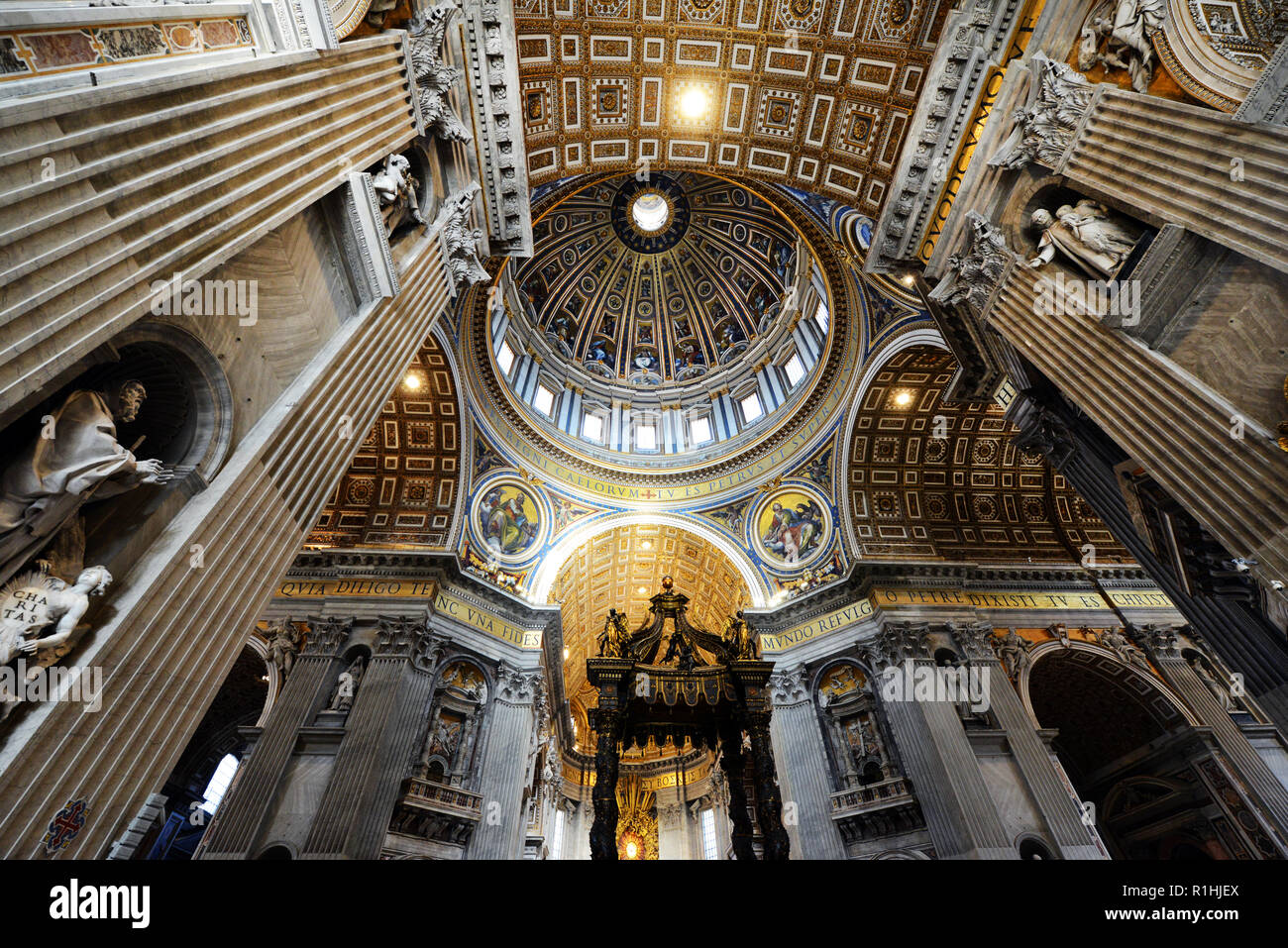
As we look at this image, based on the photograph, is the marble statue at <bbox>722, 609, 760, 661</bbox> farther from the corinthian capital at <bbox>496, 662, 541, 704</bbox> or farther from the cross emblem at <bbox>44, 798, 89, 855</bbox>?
the cross emblem at <bbox>44, 798, 89, 855</bbox>

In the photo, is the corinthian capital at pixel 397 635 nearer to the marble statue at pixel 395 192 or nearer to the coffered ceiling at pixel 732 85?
the marble statue at pixel 395 192

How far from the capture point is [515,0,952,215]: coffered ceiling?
9758 millimetres

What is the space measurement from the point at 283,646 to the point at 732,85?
51.3 feet

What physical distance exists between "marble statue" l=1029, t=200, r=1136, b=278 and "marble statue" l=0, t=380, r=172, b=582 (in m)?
9.51

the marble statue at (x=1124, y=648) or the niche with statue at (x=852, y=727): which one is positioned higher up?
the marble statue at (x=1124, y=648)

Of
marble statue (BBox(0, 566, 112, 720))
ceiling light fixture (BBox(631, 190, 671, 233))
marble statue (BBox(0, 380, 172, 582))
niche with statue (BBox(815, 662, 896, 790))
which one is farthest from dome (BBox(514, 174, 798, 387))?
marble statue (BBox(0, 566, 112, 720))

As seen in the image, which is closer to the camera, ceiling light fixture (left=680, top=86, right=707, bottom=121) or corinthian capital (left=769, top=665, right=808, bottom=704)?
ceiling light fixture (left=680, top=86, right=707, bottom=121)

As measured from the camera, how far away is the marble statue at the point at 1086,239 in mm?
6605

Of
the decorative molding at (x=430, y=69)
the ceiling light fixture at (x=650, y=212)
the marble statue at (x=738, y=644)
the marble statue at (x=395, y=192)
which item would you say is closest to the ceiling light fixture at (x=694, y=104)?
the decorative molding at (x=430, y=69)

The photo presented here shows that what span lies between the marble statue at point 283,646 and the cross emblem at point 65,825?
11.2 m

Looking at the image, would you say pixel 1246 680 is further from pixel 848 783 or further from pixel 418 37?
pixel 418 37

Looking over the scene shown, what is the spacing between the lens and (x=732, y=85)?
10930mm

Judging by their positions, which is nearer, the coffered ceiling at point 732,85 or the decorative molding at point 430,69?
the decorative molding at point 430,69

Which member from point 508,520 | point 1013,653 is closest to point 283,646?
point 508,520
